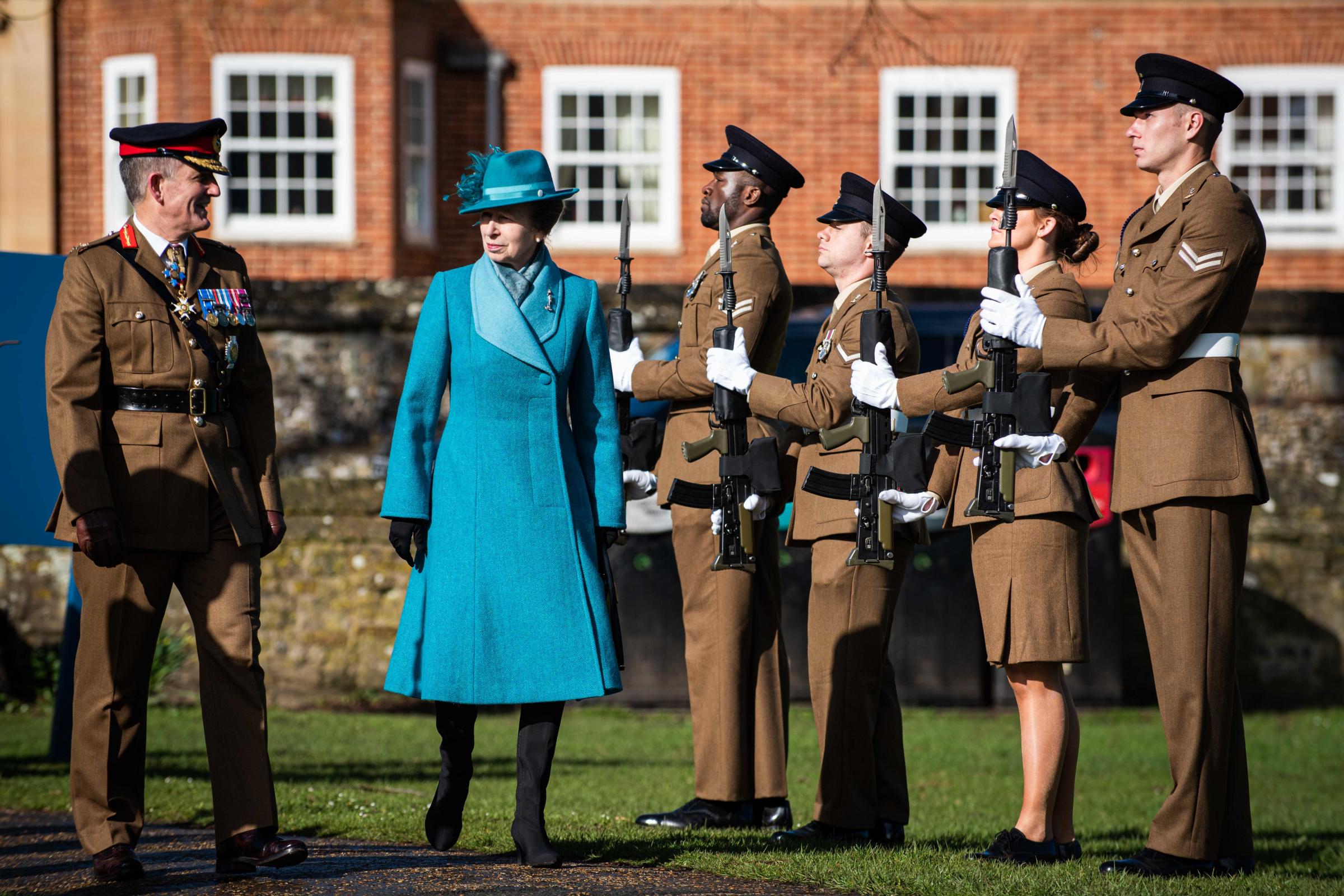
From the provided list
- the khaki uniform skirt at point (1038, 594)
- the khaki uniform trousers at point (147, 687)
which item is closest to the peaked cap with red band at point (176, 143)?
the khaki uniform trousers at point (147, 687)

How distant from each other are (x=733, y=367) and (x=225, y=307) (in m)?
1.71

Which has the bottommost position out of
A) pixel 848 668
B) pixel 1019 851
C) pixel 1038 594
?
pixel 1019 851

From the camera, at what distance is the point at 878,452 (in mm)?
5637

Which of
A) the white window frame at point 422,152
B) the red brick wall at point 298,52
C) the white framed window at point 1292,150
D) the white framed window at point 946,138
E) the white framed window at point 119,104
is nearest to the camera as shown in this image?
the red brick wall at point 298,52

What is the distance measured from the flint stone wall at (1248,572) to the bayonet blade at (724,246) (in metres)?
4.81

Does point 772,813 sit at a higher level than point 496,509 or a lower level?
lower

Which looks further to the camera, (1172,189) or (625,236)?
(625,236)

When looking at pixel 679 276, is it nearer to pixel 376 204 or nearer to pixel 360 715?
pixel 376 204

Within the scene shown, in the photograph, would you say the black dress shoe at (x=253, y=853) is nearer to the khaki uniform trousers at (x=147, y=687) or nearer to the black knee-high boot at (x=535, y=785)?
the khaki uniform trousers at (x=147, y=687)

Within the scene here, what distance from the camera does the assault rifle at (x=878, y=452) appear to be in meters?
5.53

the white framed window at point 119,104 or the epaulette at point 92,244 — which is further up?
the white framed window at point 119,104

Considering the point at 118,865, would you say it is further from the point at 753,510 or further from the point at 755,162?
the point at 755,162

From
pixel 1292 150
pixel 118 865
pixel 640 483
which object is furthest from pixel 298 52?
pixel 118 865

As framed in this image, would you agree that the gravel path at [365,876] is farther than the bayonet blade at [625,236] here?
No
